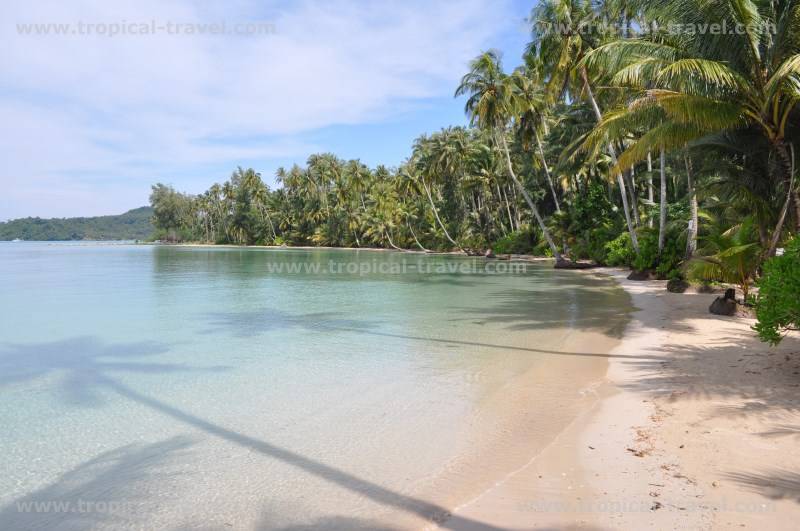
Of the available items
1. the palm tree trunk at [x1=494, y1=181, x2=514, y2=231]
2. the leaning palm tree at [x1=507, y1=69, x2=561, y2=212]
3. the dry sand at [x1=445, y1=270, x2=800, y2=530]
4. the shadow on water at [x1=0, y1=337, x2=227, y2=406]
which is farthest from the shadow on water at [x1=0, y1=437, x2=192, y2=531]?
the palm tree trunk at [x1=494, y1=181, x2=514, y2=231]

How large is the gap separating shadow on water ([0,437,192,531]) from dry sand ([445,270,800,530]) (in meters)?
2.85

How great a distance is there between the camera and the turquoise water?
14.5 feet

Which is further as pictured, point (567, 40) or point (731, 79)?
point (567, 40)

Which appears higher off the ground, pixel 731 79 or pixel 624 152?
pixel 731 79

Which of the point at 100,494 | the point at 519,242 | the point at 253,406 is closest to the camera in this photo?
the point at 100,494

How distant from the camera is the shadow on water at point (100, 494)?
4.17 meters

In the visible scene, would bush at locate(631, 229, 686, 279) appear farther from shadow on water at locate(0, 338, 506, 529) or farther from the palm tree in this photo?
shadow on water at locate(0, 338, 506, 529)

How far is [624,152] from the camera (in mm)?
12688

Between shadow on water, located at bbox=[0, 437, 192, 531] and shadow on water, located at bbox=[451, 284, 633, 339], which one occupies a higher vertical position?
shadow on water, located at bbox=[451, 284, 633, 339]

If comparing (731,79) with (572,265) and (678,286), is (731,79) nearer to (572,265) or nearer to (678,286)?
(678,286)

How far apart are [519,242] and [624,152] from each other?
33.8 meters

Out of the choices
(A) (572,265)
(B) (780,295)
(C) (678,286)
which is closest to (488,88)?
(A) (572,265)

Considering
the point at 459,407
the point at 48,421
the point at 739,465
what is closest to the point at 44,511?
the point at 48,421

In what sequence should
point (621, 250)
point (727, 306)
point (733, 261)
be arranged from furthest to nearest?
point (621, 250) < point (727, 306) < point (733, 261)
